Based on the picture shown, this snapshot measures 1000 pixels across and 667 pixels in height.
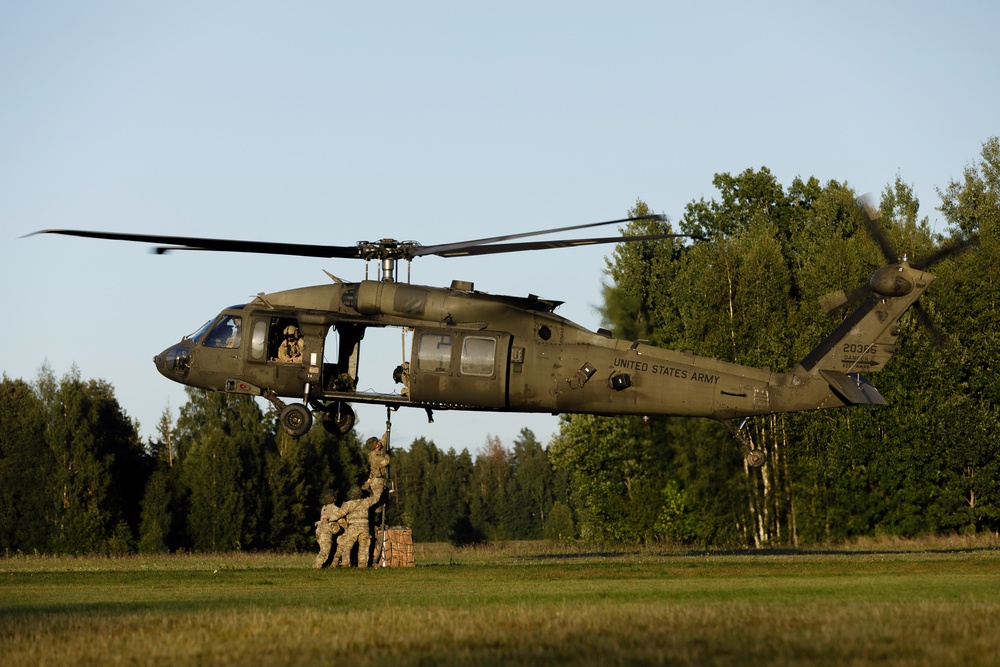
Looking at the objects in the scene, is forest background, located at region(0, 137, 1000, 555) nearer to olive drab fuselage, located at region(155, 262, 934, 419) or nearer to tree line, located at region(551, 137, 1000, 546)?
tree line, located at region(551, 137, 1000, 546)

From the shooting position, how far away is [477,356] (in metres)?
27.8

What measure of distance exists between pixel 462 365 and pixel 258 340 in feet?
17.5

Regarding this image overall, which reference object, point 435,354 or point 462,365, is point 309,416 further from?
point 462,365

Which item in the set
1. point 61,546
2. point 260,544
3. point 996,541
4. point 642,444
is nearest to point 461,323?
point 996,541

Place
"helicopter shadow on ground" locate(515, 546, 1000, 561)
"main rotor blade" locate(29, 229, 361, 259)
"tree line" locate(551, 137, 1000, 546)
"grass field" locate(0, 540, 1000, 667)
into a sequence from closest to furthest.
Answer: "grass field" locate(0, 540, 1000, 667) → "main rotor blade" locate(29, 229, 361, 259) → "helicopter shadow on ground" locate(515, 546, 1000, 561) → "tree line" locate(551, 137, 1000, 546)

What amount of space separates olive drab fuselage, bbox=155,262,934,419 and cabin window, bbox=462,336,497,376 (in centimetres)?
2

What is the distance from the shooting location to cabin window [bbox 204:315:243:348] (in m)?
29.8

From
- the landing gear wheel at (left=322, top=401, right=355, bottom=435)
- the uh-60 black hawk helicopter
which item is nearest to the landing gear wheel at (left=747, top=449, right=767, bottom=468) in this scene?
the uh-60 black hawk helicopter

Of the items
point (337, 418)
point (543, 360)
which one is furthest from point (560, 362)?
point (337, 418)

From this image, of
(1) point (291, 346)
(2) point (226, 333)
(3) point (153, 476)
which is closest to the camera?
(1) point (291, 346)

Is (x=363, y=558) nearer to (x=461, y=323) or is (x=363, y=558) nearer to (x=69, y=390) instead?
(x=461, y=323)

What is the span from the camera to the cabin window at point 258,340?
2941 cm

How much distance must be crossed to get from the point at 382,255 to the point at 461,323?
2525mm

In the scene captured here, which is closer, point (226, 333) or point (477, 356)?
point (477, 356)
